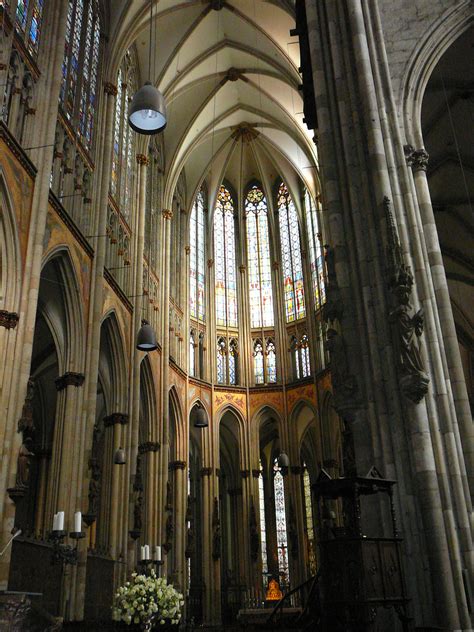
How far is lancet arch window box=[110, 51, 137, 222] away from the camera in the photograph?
73.0 feet

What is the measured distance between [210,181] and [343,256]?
24.4 m

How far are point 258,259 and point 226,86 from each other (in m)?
8.93

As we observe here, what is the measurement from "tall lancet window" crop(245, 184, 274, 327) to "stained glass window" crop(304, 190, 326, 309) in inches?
116

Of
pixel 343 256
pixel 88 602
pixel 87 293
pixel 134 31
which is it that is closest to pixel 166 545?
pixel 88 602

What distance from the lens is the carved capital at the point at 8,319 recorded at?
12977 mm

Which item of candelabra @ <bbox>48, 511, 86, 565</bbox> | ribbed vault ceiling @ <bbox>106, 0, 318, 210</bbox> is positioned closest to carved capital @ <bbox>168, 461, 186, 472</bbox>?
ribbed vault ceiling @ <bbox>106, 0, 318, 210</bbox>

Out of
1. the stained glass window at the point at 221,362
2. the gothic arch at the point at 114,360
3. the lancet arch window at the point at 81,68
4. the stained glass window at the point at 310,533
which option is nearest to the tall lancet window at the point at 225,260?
the stained glass window at the point at 221,362

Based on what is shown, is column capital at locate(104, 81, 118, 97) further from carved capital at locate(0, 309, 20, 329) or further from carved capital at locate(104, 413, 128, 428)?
carved capital at locate(0, 309, 20, 329)

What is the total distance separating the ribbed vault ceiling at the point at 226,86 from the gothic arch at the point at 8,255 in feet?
34.5

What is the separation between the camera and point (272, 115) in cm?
3033

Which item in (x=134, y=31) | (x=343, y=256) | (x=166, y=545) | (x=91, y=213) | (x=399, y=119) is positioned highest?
(x=134, y=31)

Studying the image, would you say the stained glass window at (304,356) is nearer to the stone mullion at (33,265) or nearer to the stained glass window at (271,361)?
the stained glass window at (271,361)

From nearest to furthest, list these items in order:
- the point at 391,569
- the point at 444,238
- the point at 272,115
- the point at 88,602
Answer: the point at 391,569
the point at 88,602
the point at 444,238
the point at 272,115

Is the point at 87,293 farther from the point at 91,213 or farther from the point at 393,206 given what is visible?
the point at 393,206
